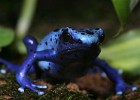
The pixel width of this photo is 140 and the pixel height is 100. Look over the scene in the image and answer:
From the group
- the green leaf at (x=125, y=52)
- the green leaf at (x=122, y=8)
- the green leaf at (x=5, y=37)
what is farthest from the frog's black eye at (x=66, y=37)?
the green leaf at (x=125, y=52)

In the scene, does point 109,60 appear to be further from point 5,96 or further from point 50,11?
point 50,11

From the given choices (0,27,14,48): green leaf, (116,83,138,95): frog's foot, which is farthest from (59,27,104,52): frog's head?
(0,27,14,48): green leaf

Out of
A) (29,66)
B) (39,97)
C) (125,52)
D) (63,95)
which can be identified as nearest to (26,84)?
(29,66)

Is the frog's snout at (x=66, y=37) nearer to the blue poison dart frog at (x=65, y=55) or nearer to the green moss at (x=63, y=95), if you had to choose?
the blue poison dart frog at (x=65, y=55)

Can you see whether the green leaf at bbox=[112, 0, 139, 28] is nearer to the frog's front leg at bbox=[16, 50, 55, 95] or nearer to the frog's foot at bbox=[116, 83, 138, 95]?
the frog's front leg at bbox=[16, 50, 55, 95]

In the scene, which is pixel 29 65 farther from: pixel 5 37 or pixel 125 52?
pixel 125 52

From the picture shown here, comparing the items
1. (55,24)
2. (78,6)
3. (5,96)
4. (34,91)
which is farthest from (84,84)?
(78,6)
